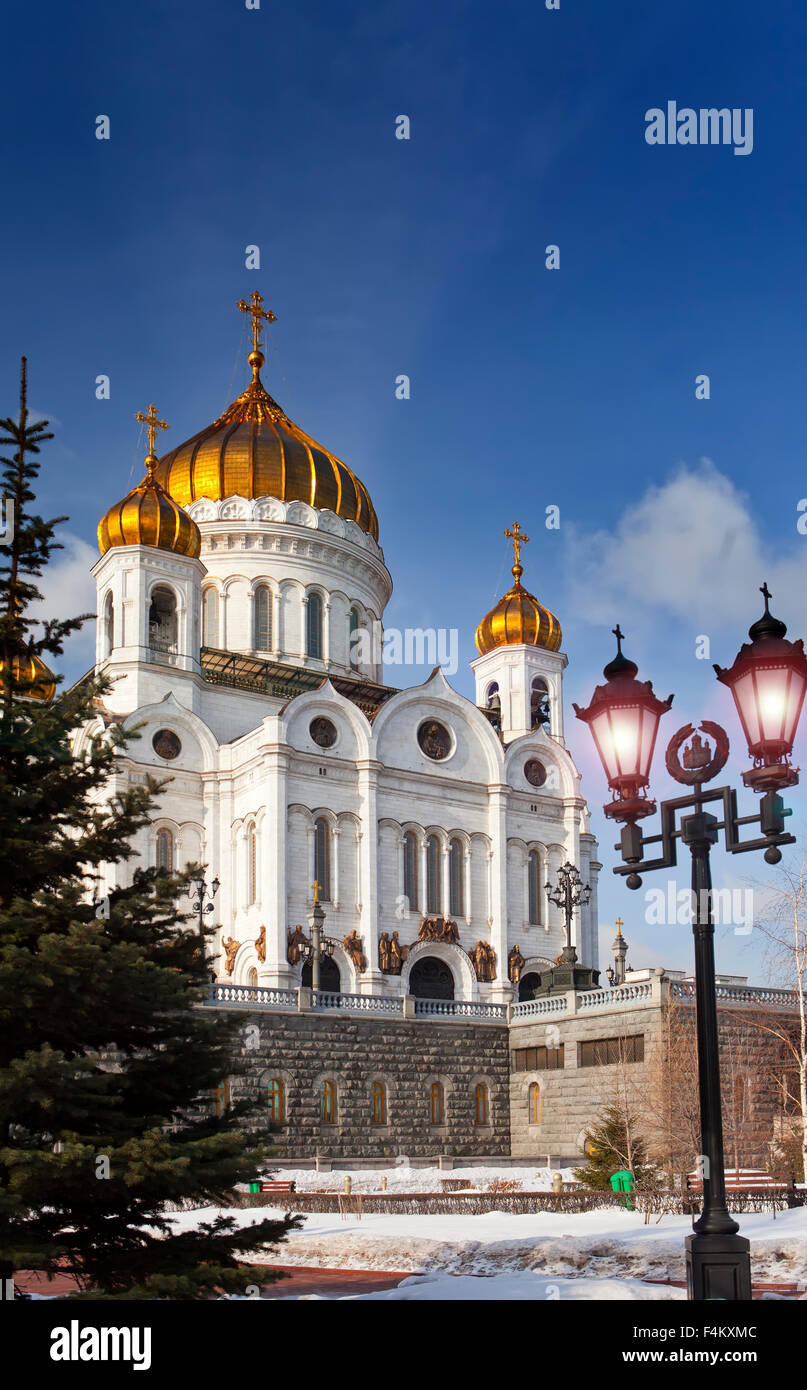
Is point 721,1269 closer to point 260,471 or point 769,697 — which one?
point 769,697

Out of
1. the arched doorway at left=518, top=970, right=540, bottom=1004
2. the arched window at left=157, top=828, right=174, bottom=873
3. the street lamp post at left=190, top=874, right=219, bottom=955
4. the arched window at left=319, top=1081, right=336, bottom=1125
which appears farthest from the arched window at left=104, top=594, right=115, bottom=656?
the arched window at left=319, top=1081, right=336, bottom=1125

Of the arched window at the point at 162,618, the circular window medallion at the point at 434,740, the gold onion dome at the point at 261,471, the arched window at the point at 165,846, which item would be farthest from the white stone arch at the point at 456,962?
the gold onion dome at the point at 261,471

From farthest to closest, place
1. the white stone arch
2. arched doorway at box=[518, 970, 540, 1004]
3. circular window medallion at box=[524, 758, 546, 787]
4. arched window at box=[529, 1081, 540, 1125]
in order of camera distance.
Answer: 1. circular window medallion at box=[524, 758, 546, 787]
2. arched doorway at box=[518, 970, 540, 1004]
3. the white stone arch
4. arched window at box=[529, 1081, 540, 1125]

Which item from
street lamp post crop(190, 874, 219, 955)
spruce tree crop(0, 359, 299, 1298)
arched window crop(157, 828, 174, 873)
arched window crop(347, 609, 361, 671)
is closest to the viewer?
spruce tree crop(0, 359, 299, 1298)

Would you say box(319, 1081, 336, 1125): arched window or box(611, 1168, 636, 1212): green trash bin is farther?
box(319, 1081, 336, 1125): arched window

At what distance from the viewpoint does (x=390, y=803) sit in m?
45.8

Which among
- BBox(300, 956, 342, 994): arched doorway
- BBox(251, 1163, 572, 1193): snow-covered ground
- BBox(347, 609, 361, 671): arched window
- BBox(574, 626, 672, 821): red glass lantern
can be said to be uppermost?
BBox(347, 609, 361, 671): arched window

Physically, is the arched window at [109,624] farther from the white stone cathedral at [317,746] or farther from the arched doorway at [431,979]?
the arched doorway at [431,979]

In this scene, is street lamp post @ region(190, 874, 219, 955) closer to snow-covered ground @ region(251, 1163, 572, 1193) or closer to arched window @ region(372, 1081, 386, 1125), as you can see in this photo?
snow-covered ground @ region(251, 1163, 572, 1193)

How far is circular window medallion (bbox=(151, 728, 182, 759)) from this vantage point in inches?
1759

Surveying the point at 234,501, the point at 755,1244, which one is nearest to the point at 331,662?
the point at 234,501

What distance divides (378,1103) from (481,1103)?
3.87 metres

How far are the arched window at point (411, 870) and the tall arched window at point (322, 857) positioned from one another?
3223 millimetres
